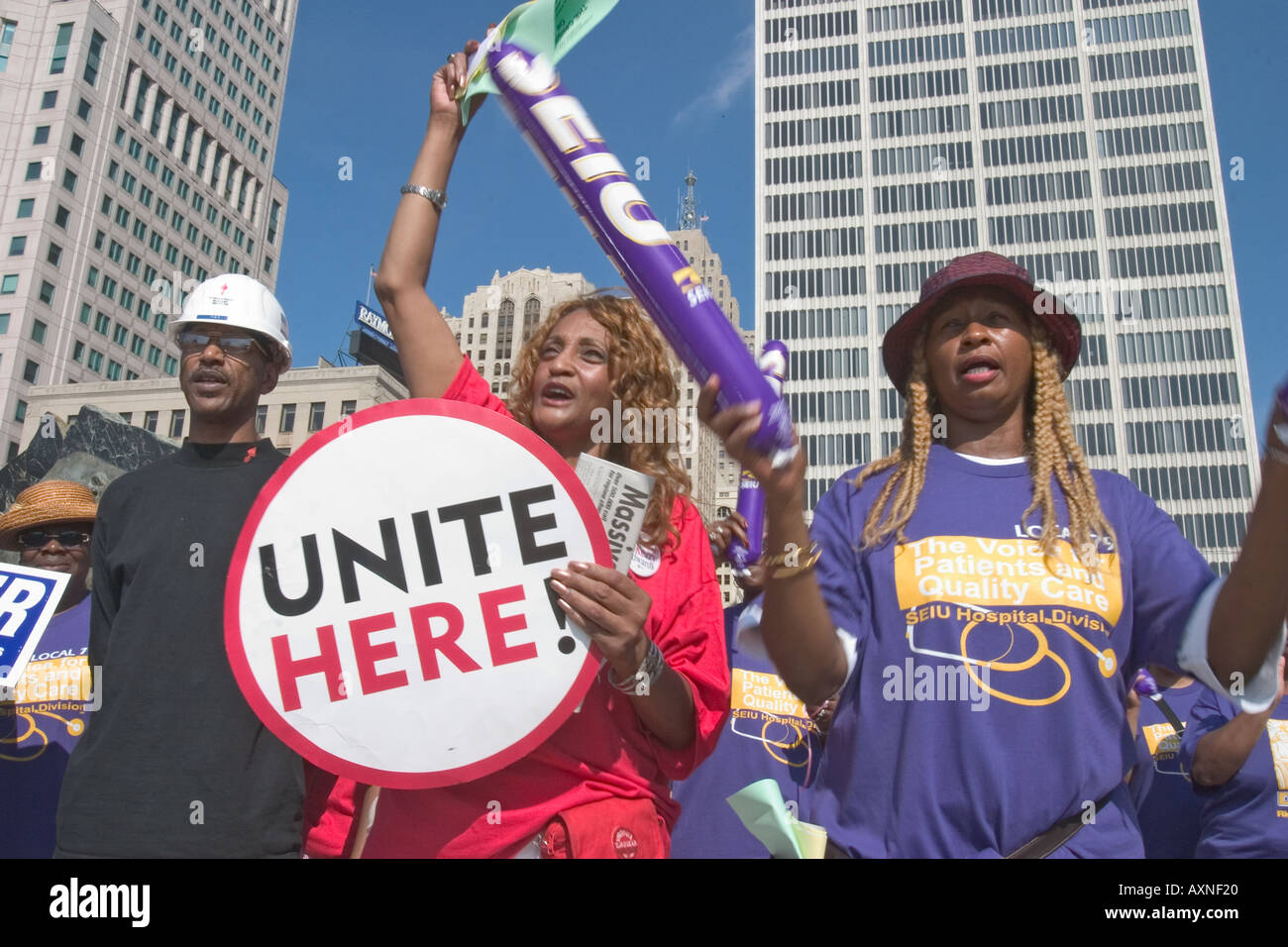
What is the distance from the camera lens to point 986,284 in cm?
240

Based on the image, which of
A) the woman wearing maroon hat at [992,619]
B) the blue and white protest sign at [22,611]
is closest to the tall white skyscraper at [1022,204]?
the blue and white protest sign at [22,611]

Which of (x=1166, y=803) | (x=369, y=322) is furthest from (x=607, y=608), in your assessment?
(x=369, y=322)

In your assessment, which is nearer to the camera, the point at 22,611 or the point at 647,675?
the point at 647,675

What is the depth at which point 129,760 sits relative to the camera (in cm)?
247

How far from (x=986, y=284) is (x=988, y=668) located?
96cm

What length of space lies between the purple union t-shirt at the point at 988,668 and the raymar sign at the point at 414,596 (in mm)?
597

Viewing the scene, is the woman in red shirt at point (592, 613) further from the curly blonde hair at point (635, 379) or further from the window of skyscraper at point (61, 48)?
the window of skyscraper at point (61, 48)

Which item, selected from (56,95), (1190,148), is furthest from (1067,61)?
(56,95)

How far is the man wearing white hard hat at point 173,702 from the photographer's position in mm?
2418

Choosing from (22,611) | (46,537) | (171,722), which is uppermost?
(46,537)

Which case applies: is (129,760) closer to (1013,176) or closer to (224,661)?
(224,661)

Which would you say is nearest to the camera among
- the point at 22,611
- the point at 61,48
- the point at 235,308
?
the point at 235,308

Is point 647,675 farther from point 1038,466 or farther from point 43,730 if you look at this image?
point 43,730

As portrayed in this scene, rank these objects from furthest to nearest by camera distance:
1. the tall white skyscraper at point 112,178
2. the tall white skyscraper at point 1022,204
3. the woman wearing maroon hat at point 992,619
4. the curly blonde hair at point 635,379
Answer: the tall white skyscraper at point 1022,204 → the tall white skyscraper at point 112,178 → the curly blonde hair at point 635,379 → the woman wearing maroon hat at point 992,619
